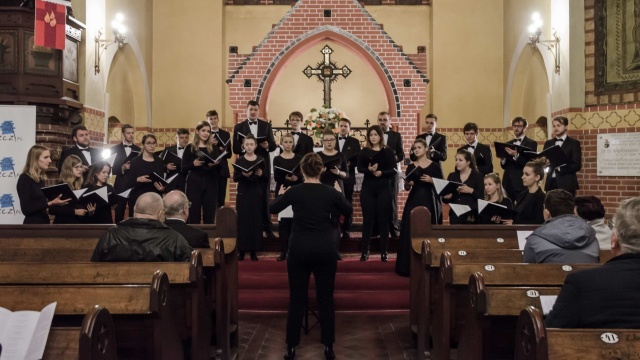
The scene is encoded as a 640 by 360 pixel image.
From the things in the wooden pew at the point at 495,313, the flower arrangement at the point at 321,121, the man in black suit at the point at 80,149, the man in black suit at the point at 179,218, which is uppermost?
the flower arrangement at the point at 321,121

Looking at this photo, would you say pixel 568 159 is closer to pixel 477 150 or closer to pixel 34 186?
pixel 477 150

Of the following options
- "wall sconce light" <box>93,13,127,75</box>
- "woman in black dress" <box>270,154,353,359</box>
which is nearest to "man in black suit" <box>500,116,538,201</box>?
"woman in black dress" <box>270,154,353,359</box>

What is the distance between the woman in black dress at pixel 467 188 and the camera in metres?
6.63

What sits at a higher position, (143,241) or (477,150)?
(477,150)

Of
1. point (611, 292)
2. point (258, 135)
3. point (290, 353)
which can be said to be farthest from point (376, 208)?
point (611, 292)

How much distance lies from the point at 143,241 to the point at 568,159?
18.8ft

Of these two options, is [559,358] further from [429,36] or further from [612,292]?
[429,36]

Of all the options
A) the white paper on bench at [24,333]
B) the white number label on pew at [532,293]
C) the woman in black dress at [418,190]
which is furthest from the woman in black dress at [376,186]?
the white paper on bench at [24,333]

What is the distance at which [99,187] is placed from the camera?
6.45 meters

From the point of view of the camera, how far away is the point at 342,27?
12.2m

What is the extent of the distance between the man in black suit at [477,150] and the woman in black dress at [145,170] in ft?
13.4

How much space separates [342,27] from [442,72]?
266cm

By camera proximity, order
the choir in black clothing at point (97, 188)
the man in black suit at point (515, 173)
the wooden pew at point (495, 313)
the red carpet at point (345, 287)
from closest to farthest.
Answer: the wooden pew at point (495, 313), the choir in black clothing at point (97, 188), the red carpet at point (345, 287), the man in black suit at point (515, 173)

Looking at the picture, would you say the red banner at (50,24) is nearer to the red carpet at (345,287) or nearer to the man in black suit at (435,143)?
the red carpet at (345,287)
